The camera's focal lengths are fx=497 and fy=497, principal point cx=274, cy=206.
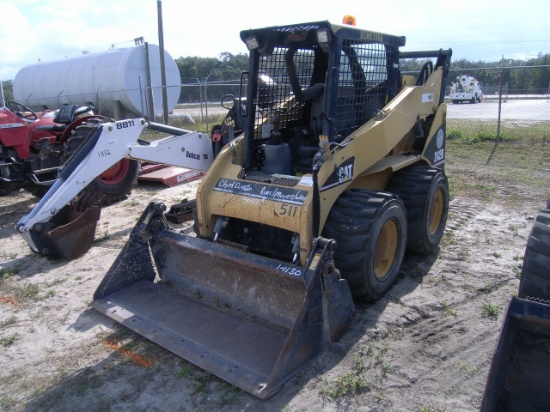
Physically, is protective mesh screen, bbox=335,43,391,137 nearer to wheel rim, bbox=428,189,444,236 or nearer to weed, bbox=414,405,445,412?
wheel rim, bbox=428,189,444,236

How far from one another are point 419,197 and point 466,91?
32629mm

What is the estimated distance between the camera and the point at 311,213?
4.05 metres

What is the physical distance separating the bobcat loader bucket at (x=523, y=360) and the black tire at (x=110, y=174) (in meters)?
6.44

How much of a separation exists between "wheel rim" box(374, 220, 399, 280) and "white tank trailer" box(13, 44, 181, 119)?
15717 millimetres

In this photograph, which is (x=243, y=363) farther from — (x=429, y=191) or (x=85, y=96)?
(x=85, y=96)

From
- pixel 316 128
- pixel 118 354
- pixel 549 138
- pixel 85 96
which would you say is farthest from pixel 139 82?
pixel 118 354

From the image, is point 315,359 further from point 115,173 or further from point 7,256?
point 115,173

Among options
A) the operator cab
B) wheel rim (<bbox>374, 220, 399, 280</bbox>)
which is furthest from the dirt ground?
the operator cab

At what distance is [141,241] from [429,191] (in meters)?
3.01

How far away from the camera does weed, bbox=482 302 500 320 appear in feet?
13.9

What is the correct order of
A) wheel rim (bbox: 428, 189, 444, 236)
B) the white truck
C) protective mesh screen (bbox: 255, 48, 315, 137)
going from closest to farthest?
protective mesh screen (bbox: 255, 48, 315, 137)
wheel rim (bbox: 428, 189, 444, 236)
the white truck

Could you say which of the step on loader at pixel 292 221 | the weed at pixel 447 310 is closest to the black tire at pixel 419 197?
the step on loader at pixel 292 221

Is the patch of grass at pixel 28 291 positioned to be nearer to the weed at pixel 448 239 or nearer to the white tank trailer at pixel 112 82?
the weed at pixel 448 239

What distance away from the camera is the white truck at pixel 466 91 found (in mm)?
34344
